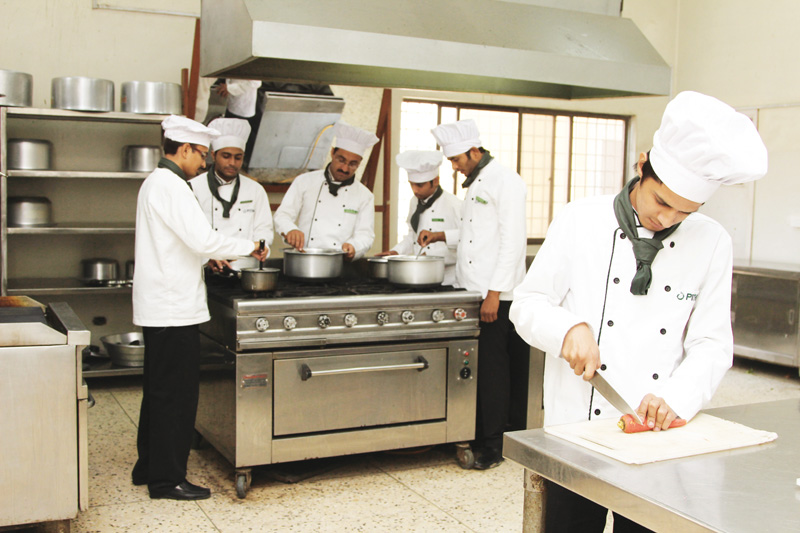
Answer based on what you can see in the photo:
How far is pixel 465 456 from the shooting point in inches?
144

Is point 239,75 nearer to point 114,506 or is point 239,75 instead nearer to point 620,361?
point 114,506

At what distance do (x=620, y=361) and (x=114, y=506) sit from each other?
7.51 ft

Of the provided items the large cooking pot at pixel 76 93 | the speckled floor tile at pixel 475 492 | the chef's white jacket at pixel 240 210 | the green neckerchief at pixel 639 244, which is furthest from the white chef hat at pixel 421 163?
the green neckerchief at pixel 639 244

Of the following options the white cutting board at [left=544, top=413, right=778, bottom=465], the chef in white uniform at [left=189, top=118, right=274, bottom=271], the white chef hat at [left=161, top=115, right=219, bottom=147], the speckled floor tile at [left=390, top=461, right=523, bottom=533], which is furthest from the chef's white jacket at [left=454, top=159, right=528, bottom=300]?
the white cutting board at [left=544, top=413, right=778, bottom=465]

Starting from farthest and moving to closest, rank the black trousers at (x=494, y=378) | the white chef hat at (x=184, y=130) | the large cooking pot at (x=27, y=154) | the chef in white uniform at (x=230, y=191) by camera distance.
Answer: the large cooking pot at (x=27, y=154)
the chef in white uniform at (x=230, y=191)
the black trousers at (x=494, y=378)
the white chef hat at (x=184, y=130)

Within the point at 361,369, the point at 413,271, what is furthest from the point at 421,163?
the point at 361,369

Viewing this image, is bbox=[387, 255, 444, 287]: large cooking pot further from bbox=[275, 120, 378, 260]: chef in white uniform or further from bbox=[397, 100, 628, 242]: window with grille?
bbox=[397, 100, 628, 242]: window with grille

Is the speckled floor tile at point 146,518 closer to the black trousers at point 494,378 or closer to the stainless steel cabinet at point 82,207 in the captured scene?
the black trousers at point 494,378

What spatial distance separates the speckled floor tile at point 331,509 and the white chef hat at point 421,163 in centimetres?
180

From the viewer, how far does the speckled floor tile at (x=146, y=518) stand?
114 inches

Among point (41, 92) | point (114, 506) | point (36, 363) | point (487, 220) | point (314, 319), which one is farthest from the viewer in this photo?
point (41, 92)

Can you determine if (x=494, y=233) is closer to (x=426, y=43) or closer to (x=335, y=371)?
(x=335, y=371)

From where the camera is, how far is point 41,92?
5.24 m

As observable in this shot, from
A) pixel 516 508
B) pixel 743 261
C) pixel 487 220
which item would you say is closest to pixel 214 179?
pixel 487 220
